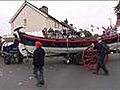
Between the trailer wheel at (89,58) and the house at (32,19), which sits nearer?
the trailer wheel at (89,58)

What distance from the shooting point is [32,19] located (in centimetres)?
6103

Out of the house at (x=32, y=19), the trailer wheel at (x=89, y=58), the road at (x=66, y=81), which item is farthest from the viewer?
the house at (x=32, y=19)

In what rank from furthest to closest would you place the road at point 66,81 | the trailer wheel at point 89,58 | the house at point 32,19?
the house at point 32,19, the trailer wheel at point 89,58, the road at point 66,81

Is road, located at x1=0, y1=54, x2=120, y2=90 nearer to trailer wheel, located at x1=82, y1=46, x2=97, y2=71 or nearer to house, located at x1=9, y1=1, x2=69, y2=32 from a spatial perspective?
trailer wheel, located at x1=82, y1=46, x2=97, y2=71

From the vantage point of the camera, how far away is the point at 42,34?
896 inches

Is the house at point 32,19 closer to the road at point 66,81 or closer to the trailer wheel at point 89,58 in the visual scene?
the trailer wheel at point 89,58

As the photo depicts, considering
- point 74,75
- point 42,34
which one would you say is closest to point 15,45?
point 42,34

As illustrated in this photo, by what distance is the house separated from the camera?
59.1 meters

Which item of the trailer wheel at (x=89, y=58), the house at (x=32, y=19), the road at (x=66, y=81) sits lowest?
the road at (x=66, y=81)

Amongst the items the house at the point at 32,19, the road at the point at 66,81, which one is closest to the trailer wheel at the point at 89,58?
the road at the point at 66,81

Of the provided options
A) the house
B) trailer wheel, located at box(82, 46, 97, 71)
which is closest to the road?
trailer wheel, located at box(82, 46, 97, 71)

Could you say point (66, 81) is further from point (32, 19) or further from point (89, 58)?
point (32, 19)

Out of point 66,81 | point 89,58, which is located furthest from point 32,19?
point 66,81

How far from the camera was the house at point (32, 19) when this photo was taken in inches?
2327
